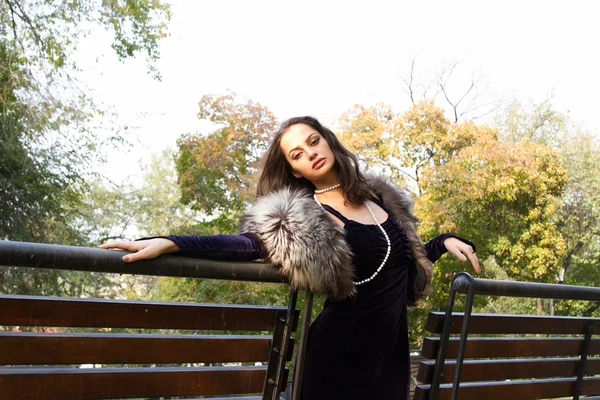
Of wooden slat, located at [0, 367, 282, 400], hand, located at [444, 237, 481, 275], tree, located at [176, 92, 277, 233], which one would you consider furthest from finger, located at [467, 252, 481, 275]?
tree, located at [176, 92, 277, 233]

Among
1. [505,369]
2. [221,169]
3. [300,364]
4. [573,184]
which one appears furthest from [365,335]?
[573,184]

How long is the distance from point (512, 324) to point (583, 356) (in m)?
0.57

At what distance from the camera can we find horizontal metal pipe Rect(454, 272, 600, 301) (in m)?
1.99

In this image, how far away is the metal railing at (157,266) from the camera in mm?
1289

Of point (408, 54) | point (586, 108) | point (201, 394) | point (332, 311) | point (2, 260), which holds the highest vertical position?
point (408, 54)

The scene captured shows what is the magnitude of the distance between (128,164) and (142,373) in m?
20.2

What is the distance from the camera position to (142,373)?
4.73ft

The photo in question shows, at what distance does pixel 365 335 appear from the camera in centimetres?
193

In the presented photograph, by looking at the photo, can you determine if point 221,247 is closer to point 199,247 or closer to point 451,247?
point 199,247

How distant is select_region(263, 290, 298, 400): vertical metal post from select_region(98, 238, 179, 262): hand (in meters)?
0.38

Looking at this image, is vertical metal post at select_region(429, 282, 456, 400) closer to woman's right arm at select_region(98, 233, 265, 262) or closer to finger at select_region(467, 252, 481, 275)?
finger at select_region(467, 252, 481, 275)

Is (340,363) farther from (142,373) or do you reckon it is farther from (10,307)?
(10,307)

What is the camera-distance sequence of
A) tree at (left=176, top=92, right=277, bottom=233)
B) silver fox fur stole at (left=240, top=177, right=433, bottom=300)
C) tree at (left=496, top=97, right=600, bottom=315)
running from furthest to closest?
1. tree at (left=496, top=97, right=600, bottom=315)
2. tree at (left=176, top=92, right=277, bottom=233)
3. silver fox fur stole at (left=240, top=177, right=433, bottom=300)

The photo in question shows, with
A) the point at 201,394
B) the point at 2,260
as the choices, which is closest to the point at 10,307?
the point at 2,260
